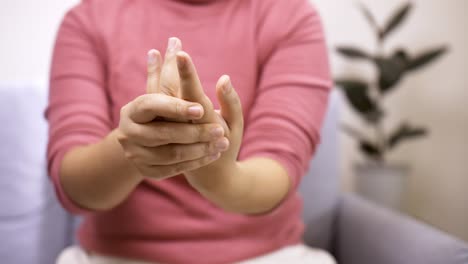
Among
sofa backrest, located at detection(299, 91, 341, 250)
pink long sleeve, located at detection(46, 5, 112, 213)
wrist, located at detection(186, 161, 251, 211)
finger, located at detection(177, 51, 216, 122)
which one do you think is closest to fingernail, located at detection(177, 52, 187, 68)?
finger, located at detection(177, 51, 216, 122)

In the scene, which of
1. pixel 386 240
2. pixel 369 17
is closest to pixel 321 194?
pixel 386 240

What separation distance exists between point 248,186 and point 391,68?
104 cm

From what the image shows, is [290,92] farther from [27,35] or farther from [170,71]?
[27,35]

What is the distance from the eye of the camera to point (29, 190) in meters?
0.72

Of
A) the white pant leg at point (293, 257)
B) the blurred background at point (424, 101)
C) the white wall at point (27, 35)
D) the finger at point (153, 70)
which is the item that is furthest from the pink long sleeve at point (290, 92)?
the blurred background at point (424, 101)

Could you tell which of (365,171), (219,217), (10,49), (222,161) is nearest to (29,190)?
(10,49)

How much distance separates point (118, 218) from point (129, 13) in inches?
9.1

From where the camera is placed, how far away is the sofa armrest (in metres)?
0.59

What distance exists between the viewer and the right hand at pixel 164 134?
0.95ft

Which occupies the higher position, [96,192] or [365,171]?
[96,192]

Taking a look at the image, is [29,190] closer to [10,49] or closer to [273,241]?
[10,49]

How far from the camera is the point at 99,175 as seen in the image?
0.44 meters

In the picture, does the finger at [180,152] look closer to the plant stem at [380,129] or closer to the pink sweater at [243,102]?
the pink sweater at [243,102]

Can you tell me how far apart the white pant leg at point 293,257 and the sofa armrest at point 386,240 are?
5.2 inches
